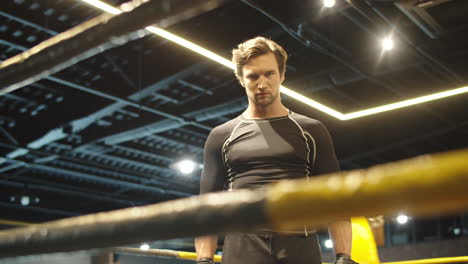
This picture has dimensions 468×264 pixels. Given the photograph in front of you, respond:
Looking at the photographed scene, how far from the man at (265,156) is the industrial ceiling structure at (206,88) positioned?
2.72m

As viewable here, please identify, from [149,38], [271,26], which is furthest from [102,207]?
[271,26]

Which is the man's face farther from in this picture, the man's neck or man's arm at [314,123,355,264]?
man's arm at [314,123,355,264]

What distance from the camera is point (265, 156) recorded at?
1514 millimetres

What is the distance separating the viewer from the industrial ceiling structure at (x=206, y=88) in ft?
16.3

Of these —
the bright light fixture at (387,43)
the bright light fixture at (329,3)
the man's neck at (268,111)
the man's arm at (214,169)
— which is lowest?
the man's arm at (214,169)

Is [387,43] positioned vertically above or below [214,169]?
above

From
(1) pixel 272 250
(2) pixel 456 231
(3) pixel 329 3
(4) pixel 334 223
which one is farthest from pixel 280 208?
(2) pixel 456 231

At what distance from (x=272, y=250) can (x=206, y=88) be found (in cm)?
534

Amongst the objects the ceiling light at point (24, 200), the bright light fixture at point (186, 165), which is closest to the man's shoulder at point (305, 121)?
the bright light fixture at point (186, 165)

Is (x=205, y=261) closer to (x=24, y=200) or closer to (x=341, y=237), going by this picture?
(x=341, y=237)

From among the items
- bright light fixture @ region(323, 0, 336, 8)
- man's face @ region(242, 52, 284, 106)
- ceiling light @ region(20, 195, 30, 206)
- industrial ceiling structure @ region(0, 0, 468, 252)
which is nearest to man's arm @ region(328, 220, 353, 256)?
man's face @ region(242, 52, 284, 106)

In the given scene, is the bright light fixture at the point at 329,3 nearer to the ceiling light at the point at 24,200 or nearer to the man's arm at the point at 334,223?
the man's arm at the point at 334,223

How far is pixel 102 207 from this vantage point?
12352 mm

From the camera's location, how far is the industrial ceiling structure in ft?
16.3
